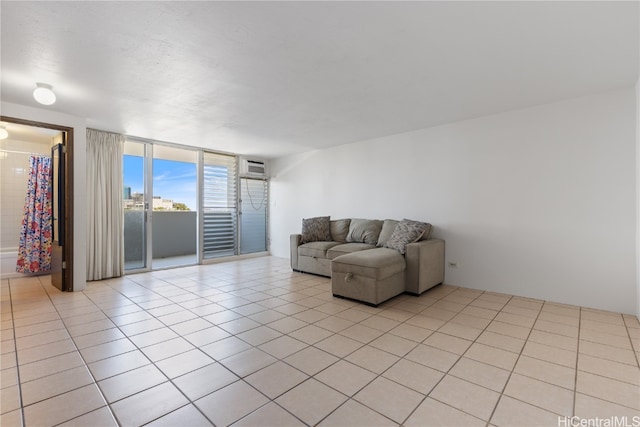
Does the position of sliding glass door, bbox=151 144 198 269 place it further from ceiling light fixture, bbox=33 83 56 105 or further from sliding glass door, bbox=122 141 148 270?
ceiling light fixture, bbox=33 83 56 105

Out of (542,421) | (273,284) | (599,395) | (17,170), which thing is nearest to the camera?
(542,421)

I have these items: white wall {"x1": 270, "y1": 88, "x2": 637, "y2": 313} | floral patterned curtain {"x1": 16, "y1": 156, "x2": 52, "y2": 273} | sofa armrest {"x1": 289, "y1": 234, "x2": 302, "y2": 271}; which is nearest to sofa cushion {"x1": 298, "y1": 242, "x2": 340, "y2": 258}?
sofa armrest {"x1": 289, "y1": 234, "x2": 302, "y2": 271}

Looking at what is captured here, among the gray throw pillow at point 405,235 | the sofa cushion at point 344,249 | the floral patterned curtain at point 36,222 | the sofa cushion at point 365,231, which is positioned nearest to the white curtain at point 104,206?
the floral patterned curtain at point 36,222

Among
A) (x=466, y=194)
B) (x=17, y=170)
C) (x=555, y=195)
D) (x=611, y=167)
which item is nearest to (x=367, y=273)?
(x=466, y=194)

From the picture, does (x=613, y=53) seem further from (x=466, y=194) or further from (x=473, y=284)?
(x=473, y=284)

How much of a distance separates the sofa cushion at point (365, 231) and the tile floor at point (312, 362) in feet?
4.46

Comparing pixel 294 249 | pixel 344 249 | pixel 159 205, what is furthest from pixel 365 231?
pixel 159 205

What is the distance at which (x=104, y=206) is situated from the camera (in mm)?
4621

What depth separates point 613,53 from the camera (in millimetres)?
2371

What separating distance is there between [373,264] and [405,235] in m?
0.89

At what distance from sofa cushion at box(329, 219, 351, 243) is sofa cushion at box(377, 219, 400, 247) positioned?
80cm

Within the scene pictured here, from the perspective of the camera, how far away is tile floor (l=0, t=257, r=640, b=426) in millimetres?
1588

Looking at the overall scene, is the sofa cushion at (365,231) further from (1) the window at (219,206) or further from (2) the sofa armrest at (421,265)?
(1) the window at (219,206)

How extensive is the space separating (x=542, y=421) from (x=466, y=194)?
3086mm
